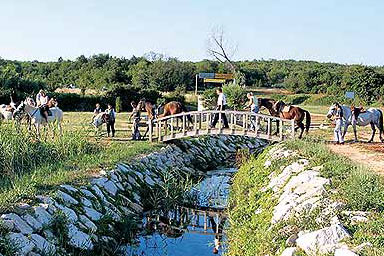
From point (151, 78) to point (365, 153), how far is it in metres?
37.4

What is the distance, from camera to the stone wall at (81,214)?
8.30 metres

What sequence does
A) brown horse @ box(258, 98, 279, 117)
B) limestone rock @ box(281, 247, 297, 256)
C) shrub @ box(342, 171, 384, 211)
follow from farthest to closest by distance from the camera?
brown horse @ box(258, 98, 279, 117), shrub @ box(342, 171, 384, 211), limestone rock @ box(281, 247, 297, 256)

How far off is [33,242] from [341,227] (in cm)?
481

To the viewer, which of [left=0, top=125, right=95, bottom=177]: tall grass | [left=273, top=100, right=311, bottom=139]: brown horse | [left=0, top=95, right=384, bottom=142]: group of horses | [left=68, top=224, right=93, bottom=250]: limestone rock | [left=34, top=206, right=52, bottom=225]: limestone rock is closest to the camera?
[left=34, top=206, right=52, bottom=225]: limestone rock

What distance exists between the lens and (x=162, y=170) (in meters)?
16.5

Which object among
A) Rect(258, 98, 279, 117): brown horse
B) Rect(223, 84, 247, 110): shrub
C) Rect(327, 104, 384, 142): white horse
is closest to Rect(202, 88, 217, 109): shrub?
Rect(223, 84, 247, 110): shrub

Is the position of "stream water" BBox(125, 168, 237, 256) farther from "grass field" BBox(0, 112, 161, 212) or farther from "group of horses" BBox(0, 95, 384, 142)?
"group of horses" BBox(0, 95, 384, 142)

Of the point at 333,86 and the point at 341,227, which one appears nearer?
the point at 341,227

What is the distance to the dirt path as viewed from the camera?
13169 millimetres

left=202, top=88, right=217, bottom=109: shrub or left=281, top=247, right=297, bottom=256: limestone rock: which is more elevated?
left=202, top=88, right=217, bottom=109: shrub

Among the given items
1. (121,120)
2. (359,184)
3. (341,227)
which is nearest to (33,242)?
(341,227)

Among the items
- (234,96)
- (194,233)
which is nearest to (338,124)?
(194,233)

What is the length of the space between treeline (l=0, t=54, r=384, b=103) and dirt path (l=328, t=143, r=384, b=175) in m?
23.8

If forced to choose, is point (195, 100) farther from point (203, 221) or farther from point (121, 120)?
point (203, 221)
